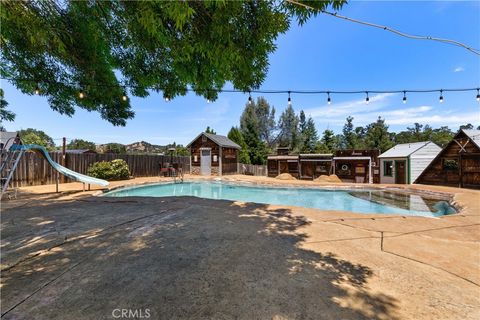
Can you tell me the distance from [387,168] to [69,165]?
75.5 feet

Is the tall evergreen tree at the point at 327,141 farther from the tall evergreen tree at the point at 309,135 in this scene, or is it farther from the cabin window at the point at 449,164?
the cabin window at the point at 449,164

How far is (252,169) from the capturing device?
2425 cm

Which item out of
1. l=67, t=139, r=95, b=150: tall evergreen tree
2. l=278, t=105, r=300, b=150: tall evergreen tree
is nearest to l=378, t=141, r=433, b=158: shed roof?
l=278, t=105, r=300, b=150: tall evergreen tree

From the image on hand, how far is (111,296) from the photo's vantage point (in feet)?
7.02

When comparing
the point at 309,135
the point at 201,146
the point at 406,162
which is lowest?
the point at 406,162

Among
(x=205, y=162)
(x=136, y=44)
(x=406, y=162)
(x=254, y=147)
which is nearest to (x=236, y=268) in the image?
(x=136, y=44)

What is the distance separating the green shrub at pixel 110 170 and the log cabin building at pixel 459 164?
70.3ft

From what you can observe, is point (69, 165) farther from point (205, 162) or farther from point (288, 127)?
point (288, 127)

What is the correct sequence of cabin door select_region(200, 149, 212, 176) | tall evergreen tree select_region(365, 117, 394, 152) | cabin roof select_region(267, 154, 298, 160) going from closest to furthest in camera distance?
cabin roof select_region(267, 154, 298, 160), cabin door select_region(200, 149, 212, 176), tall evergreen tree select_region(365, 117, 394, 152)

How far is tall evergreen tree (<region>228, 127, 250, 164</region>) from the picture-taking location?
26.8 metres

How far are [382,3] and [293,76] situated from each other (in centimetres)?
661

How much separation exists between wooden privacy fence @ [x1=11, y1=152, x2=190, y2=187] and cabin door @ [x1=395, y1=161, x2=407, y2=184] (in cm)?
1859

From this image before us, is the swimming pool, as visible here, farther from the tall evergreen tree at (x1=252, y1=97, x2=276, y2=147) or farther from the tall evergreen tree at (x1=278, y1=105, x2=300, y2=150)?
the tall evergreen tree at (x1=278, y1=105, x2=300, y2=150)

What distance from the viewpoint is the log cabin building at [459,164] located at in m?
12.3
